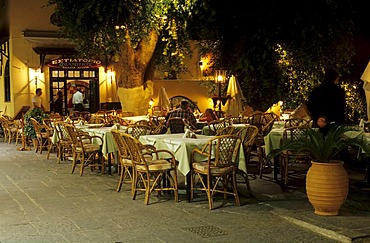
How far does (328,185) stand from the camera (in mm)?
5969

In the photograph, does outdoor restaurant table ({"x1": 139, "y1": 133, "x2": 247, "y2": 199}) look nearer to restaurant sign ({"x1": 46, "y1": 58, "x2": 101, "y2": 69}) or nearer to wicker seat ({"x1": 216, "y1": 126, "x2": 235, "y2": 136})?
wicker seat ({"x1": 216, "y1": 126, "x2": 235, "y2": 136})

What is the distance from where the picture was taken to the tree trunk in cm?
1462

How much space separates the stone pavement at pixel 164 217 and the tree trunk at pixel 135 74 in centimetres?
654

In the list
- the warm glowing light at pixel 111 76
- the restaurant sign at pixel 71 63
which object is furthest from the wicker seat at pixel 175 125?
the warm glowing light at pixel 111 76

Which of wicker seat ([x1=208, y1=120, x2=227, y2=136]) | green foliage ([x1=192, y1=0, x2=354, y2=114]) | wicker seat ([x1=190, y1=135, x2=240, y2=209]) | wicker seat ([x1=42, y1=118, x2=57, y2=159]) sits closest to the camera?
wicker seat ([x1=190, y1=135, x2=240, y2=209])

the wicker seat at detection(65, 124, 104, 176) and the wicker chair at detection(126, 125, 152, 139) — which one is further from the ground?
the wicker chair at detection(126, 125, 152, 139)

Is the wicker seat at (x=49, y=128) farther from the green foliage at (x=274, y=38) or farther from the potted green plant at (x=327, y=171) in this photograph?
the potted green plant at (x=327, y=171)

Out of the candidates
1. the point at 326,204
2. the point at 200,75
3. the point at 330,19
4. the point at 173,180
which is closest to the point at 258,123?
the point at 330,19

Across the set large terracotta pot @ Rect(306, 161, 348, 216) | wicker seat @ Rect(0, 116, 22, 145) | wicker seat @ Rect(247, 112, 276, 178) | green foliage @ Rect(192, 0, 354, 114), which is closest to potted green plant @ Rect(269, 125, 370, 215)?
large terracotta pot @ Rect(306, 161, 348, 216)

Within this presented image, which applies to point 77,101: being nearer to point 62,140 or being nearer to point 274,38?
point 62,140

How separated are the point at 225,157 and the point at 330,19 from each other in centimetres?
477

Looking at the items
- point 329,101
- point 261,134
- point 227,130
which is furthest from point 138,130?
point 329,101

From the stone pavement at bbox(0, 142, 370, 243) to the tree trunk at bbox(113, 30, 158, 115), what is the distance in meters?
6.54

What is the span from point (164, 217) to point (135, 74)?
8.95 meters
